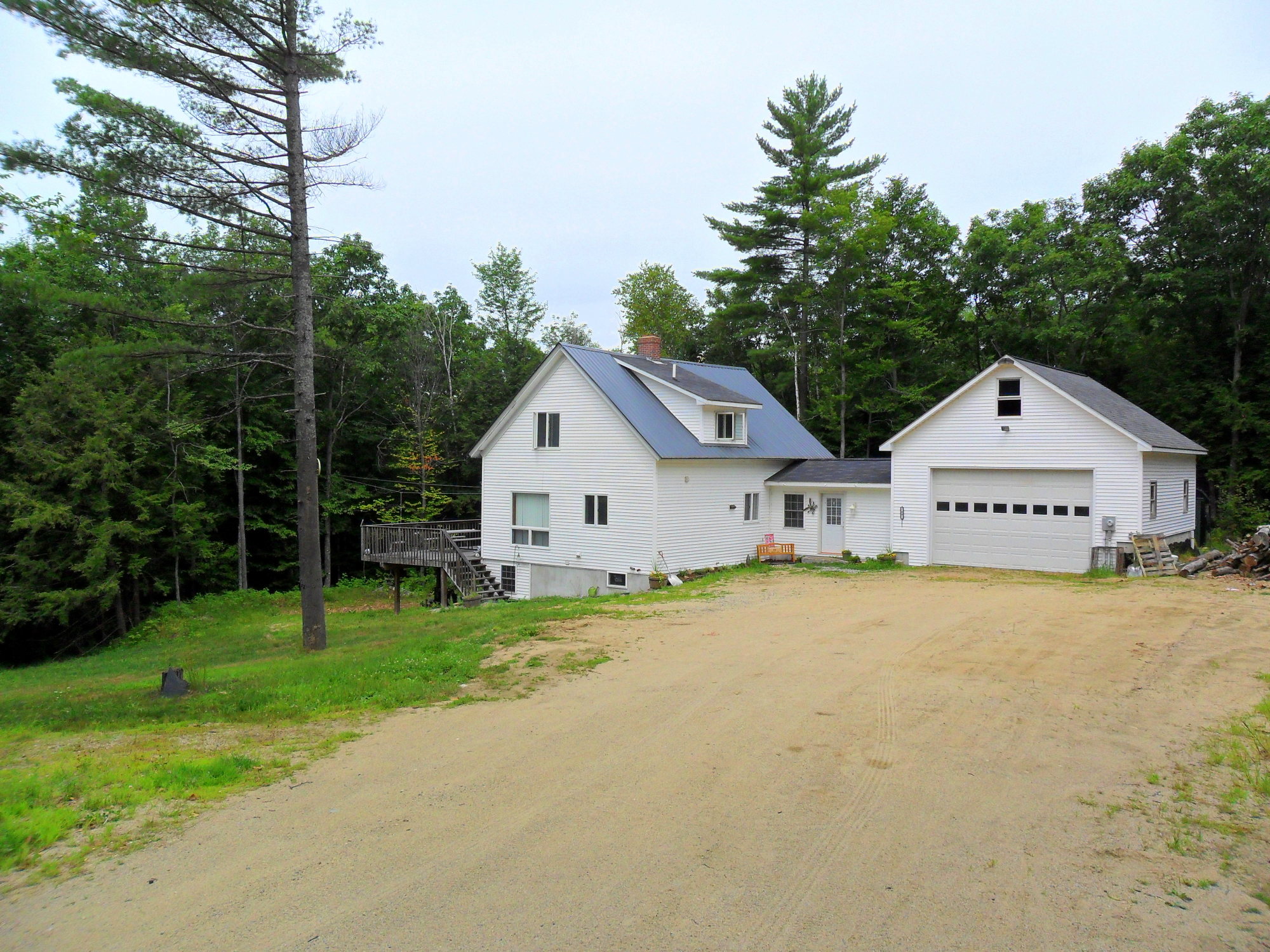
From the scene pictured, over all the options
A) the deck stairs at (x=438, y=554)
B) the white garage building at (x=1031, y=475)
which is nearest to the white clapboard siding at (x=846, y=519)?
the white garage building at (x=1031, y=475)

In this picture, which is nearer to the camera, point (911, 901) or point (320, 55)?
point (911, 901)

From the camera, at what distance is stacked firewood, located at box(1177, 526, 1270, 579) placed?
17.2 metres

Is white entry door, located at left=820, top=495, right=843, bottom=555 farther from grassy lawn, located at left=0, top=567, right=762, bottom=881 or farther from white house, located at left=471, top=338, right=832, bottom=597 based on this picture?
grassy lawn, located at left=0, top=567, right=762, bottom=881

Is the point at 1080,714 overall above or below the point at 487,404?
below

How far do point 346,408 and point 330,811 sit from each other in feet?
101

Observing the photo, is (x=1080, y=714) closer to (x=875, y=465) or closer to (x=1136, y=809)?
(x=1136, y=809)

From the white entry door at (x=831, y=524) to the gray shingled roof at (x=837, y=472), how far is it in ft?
2.10

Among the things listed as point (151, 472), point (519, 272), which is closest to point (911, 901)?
point (151, 472)

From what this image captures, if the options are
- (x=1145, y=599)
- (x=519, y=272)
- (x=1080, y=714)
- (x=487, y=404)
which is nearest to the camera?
(x=1080, y=714)

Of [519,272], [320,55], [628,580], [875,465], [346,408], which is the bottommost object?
[628,580]

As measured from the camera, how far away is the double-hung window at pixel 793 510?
1000 inches

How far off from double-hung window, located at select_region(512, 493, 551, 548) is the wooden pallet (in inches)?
618

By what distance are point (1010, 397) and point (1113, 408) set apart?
2.95 m

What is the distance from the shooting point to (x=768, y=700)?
8266 mm
